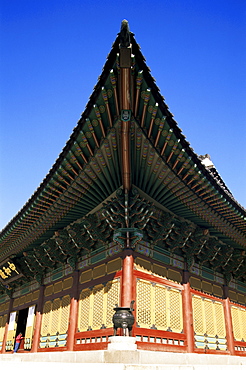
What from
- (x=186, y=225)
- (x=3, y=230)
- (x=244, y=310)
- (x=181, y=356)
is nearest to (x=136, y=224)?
(x=186, y=225)

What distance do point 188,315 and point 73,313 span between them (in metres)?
4.21

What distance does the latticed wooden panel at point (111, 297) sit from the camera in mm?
10227

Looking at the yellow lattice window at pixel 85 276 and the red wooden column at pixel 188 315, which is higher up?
the yellow lattice window at pixel 85 276

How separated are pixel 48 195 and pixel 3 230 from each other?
12.2 ft

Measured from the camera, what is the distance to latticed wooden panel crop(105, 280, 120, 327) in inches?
403

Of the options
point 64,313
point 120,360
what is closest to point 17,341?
point 64,313

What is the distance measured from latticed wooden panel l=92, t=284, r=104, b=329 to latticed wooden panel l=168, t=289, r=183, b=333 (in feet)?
7.89

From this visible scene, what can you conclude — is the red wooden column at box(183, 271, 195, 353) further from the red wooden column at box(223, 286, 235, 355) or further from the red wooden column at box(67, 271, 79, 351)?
the red wooden column at box(67, 271, 79, 351)

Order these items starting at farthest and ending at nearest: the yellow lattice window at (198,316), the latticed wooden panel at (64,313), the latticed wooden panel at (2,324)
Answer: the latticed wooden panel at (2,324), the latticed wooden panel at (64,313), the yellow lattice window at (198,316)

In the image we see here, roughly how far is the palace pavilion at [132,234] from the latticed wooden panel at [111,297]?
0.03m

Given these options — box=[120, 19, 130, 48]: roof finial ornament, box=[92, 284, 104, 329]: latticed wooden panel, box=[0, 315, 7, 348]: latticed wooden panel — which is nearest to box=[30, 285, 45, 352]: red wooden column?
box=[92, 284, 104, 329]: latticed wooden panel

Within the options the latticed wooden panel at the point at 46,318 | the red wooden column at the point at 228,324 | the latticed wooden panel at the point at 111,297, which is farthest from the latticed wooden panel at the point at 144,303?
the latticed wooden panel at the point at 46,318

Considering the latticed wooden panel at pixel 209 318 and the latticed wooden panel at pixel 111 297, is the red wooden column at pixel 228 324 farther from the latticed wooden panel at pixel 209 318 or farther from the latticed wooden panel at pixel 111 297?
the latticed wooden panel at pixel 111 297

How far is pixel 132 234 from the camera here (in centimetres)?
1049
